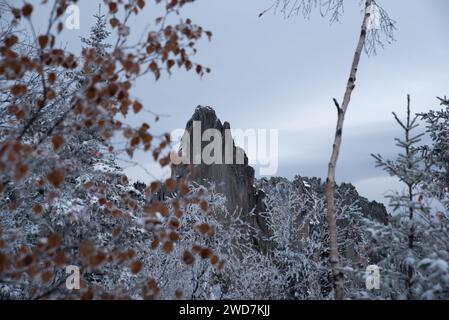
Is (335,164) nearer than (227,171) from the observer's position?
Yes

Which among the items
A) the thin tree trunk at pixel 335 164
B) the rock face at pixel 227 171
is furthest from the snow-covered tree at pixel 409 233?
the rock face at pixel 227 171

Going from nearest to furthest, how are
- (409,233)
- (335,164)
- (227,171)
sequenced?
(409,233) < (335,164) < (227,171)

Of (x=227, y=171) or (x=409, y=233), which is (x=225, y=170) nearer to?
(x=227, y=171)

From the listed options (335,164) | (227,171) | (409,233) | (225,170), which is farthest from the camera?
(225,170)

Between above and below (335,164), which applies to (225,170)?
above

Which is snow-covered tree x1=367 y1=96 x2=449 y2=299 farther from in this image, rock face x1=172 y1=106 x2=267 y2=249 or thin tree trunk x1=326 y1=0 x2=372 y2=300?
rock face x1=172 y1=106 x2=267 y2=249

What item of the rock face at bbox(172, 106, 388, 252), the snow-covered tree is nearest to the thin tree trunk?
the snow-covered tree

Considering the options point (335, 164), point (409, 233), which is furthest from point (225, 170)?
point (409, 233)

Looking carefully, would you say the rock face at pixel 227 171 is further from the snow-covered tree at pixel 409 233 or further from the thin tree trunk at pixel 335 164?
the snow-covered tree at pixel 409 233

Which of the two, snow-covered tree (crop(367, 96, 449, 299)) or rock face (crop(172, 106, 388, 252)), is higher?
rock face (crop(172, 106, 388, 252))
